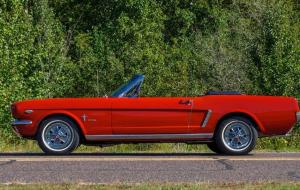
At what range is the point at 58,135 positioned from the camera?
12.5 metres

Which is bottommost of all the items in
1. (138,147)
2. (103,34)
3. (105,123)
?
(138,147)

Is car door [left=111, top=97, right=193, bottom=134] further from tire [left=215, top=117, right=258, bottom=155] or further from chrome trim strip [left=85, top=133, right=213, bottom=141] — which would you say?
tire [left=215, top=117, right=258, bottom=155]

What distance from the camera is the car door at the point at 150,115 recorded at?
489 inches

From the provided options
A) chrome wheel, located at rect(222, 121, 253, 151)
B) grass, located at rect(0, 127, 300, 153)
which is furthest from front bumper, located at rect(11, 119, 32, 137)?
chrome wheel, located at rect(222, 121, 253, 151)

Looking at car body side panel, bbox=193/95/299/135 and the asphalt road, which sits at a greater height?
car body side panel, bbox=193/95/299/135

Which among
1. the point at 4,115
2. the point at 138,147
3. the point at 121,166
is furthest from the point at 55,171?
the point at 4,115

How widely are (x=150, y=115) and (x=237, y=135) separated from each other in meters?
1.53

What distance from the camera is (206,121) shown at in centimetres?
1251

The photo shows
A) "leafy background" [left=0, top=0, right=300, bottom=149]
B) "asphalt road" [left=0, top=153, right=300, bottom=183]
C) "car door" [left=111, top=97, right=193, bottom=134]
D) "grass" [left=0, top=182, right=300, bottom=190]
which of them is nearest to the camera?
"grass" [left=0, top=182, right=300, bottom=190]

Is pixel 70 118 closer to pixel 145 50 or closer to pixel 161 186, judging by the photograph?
pixel 161 186

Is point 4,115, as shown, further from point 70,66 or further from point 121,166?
point 121,166

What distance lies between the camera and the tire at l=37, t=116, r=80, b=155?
1248cm

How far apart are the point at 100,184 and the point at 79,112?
169 inches

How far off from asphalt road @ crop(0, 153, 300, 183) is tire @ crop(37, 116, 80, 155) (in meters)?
0.56
